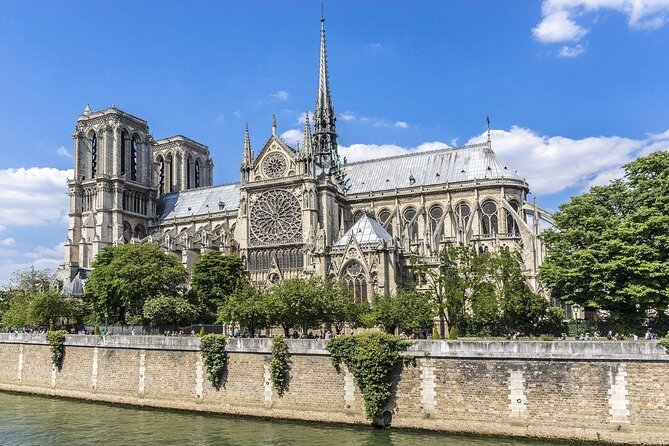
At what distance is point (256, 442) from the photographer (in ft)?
94.0

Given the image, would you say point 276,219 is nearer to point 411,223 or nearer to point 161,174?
point 411,223

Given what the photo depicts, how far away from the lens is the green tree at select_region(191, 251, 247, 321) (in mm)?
59188

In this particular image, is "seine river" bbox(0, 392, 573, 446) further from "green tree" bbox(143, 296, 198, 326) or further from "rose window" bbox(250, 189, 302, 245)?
"rose window" bbox(250, 189, 302, 245)

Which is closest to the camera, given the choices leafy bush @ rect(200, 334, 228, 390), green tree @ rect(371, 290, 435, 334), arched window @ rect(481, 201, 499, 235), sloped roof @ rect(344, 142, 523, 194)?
leafy bush @ rect(200, 334, 228, 390)

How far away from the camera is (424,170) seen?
7556 cm

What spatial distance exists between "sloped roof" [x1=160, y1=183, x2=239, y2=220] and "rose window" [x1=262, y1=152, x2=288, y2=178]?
14.2 m

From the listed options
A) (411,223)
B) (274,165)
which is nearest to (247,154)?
(274,165)

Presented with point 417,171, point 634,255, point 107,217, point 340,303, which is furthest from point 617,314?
point 107,217

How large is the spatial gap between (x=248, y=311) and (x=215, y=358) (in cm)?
831

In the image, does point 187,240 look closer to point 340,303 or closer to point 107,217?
point 107,217

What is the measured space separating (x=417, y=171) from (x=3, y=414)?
51162 mm

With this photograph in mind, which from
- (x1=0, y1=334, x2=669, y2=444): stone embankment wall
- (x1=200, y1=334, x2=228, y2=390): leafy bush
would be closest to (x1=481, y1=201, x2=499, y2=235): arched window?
(x1=200, y1=334, x2=228, y2=390): leafy bush

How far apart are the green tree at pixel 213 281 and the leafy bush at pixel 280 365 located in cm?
2572

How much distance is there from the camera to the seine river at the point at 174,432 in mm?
28516
